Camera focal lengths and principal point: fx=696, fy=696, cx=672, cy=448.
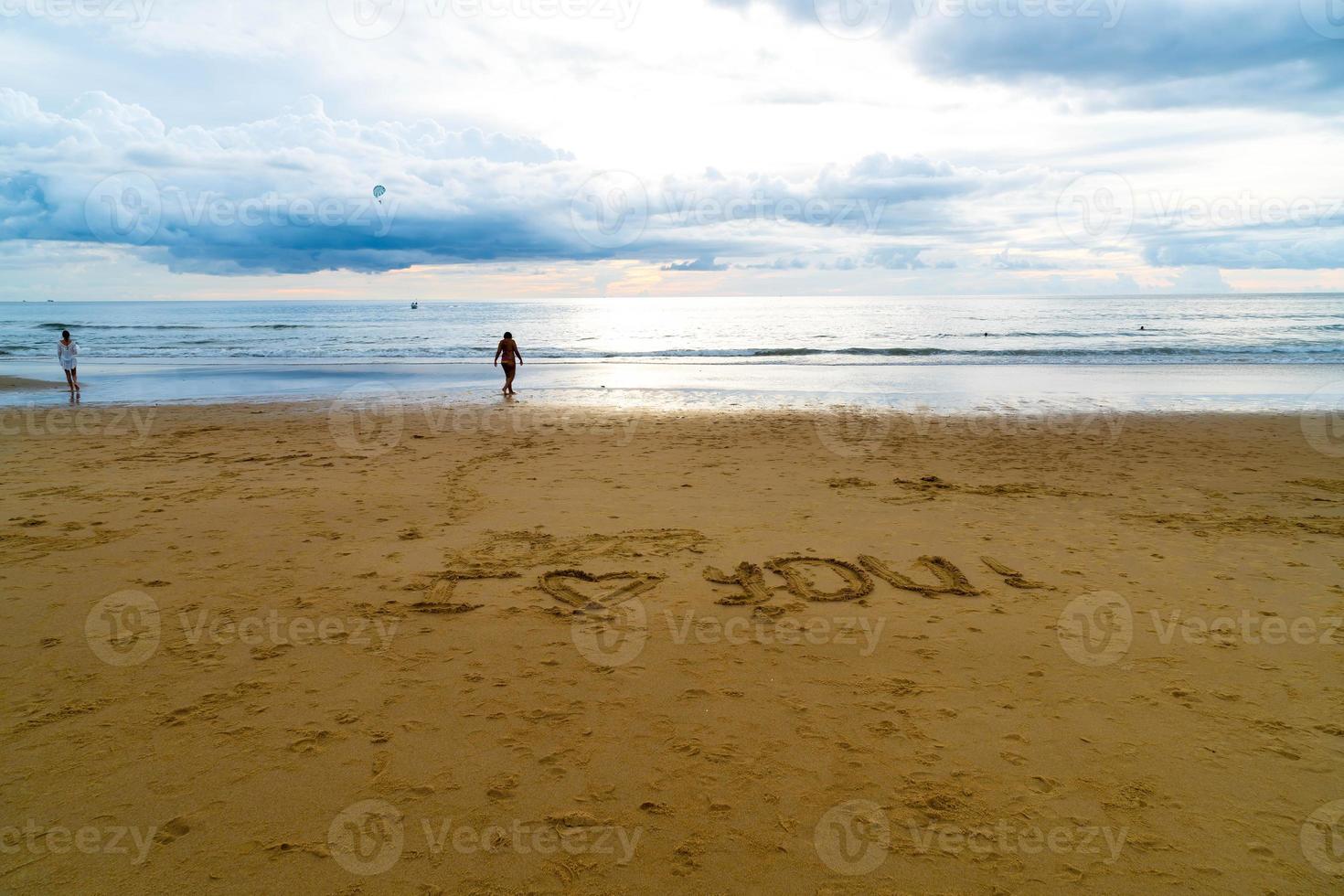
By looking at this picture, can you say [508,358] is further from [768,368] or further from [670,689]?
[670,689]

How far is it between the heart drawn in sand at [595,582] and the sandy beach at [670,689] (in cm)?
4

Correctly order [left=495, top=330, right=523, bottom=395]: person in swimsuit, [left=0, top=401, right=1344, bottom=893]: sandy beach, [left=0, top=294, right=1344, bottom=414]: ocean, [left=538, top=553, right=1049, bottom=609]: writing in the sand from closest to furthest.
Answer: [left=0, top=401, right=1344, bottom=893]: sandy beach, [left=538, top=553, right=1049, bottom=609]: writing in the sand, [left=0, top=294, right=1344, bottom=414]: ocean, [left=495, top=330, right=523, bottom=395]: person in swimsuit

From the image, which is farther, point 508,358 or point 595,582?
point 508,358

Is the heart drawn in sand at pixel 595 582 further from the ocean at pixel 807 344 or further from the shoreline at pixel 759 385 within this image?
the ocean at pixel 807 344

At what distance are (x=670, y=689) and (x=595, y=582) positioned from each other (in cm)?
197

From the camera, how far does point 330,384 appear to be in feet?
84.4

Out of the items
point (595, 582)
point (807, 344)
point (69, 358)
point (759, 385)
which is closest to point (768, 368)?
point (759, 385)

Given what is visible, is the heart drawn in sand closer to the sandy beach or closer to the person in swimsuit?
the sandy beach

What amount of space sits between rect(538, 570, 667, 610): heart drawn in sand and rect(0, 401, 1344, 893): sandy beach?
4 cm

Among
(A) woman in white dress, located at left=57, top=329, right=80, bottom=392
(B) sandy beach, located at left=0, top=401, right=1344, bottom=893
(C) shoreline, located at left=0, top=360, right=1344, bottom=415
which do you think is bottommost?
(B) sandy beach, located at left=0, top=401, right=1344, bottom=893

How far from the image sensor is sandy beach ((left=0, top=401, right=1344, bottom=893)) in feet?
11.4

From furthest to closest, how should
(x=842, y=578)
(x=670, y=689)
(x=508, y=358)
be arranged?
(x=508, y=358)
(x=842, y=578)
(x=670, y=689)

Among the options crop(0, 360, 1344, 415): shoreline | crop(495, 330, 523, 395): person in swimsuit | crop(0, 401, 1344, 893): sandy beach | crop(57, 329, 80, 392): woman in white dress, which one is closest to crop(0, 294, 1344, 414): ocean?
crop(0, 360, 1344, 415): shoreline

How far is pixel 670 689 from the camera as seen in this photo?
193 inches
